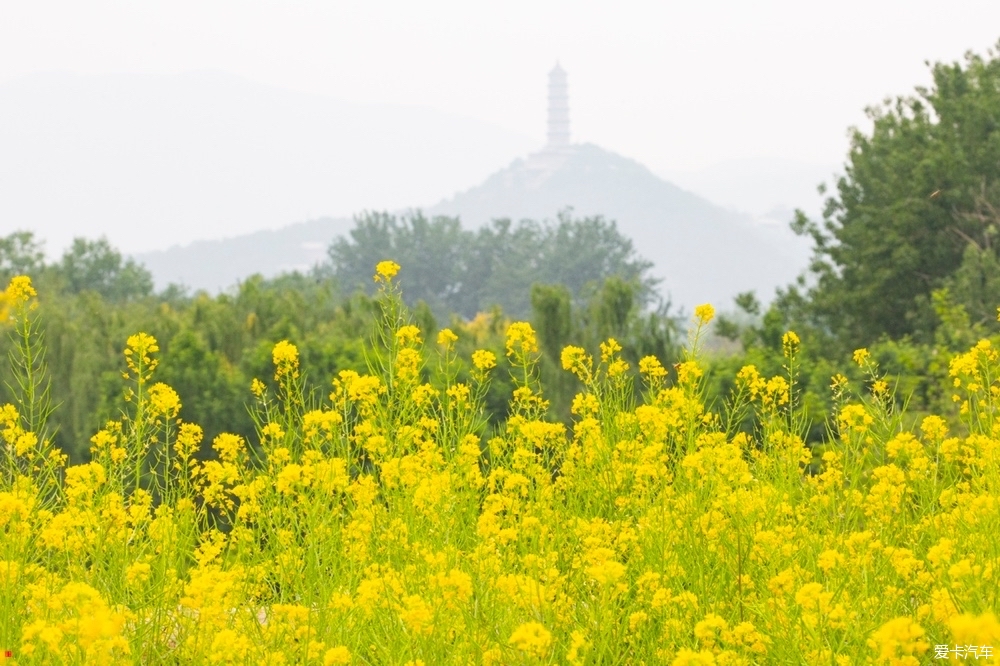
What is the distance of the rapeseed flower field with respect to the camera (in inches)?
128

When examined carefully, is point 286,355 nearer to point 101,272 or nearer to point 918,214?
point 918,214

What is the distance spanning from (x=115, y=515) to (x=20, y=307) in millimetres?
750

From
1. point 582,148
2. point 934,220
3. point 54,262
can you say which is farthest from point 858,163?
point 582,148

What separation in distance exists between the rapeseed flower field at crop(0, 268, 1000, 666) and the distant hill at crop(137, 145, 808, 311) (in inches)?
6436

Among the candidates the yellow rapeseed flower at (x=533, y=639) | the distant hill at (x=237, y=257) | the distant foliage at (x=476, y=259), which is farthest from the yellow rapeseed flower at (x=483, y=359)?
the distant hill at (x=237, y=257)

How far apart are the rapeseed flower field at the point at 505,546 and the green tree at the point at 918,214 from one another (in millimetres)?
17127

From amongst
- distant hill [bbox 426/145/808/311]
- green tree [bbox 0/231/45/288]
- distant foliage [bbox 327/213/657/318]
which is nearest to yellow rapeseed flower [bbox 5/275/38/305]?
green tree [bbox 0/231/45/288]

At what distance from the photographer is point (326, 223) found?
192 meters

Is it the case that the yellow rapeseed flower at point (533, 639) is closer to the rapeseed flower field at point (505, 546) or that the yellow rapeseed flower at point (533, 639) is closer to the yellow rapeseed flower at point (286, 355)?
the rapeseed flower field at point (505, 546)

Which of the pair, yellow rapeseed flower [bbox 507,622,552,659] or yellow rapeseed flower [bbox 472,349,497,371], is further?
yellow rapeseed flower [bbox 472,349,497,371]

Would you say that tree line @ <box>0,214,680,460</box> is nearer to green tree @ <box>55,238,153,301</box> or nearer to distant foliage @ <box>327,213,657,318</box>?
green tree @ <box>55,238,153,301</box>

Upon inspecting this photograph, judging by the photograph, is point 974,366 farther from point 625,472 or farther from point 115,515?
point 115,515

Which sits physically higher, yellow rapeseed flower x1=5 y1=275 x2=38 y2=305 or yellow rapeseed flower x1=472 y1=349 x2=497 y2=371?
yellow rapeseed flower x1=5 y1=275 x2=38 y2=305

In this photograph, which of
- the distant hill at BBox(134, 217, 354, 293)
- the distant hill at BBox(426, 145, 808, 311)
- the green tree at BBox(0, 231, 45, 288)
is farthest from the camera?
the distant hill at BBox(426, 145, 808, 311)
